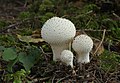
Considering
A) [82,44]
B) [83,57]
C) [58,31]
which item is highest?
[58,31]

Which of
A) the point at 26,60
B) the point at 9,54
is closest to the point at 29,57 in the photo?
the point at 26,60

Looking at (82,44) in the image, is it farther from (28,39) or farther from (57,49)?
(28,39)

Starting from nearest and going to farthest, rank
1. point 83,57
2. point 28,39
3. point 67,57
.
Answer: point 67,57 → point 83,57 → point 28,39

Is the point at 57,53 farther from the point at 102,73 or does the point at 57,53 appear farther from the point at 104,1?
the point at 104,1

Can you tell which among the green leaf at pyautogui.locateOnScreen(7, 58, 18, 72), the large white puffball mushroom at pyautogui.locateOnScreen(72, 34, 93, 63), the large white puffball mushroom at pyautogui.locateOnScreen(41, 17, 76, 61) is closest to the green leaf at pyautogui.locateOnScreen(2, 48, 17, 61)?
the green leaf at pyautogui.locateOnScreen(7, 58, 18, 72)

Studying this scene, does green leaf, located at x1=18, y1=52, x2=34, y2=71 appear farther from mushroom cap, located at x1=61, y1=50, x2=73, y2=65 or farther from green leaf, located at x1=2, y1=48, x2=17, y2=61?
mushroom cap, located at x1=61, y1=50, x2=73, y2=65

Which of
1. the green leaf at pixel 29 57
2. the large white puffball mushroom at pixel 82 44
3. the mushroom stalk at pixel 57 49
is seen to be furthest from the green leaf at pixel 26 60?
the large white puffball mushroom at pixel 82 44

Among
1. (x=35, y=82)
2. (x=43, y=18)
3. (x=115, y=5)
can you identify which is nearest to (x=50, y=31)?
(x=35, y=82)

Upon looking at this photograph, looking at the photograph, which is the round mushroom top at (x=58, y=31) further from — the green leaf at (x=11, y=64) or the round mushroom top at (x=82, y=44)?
the green leaf at (x=11, y=64)
